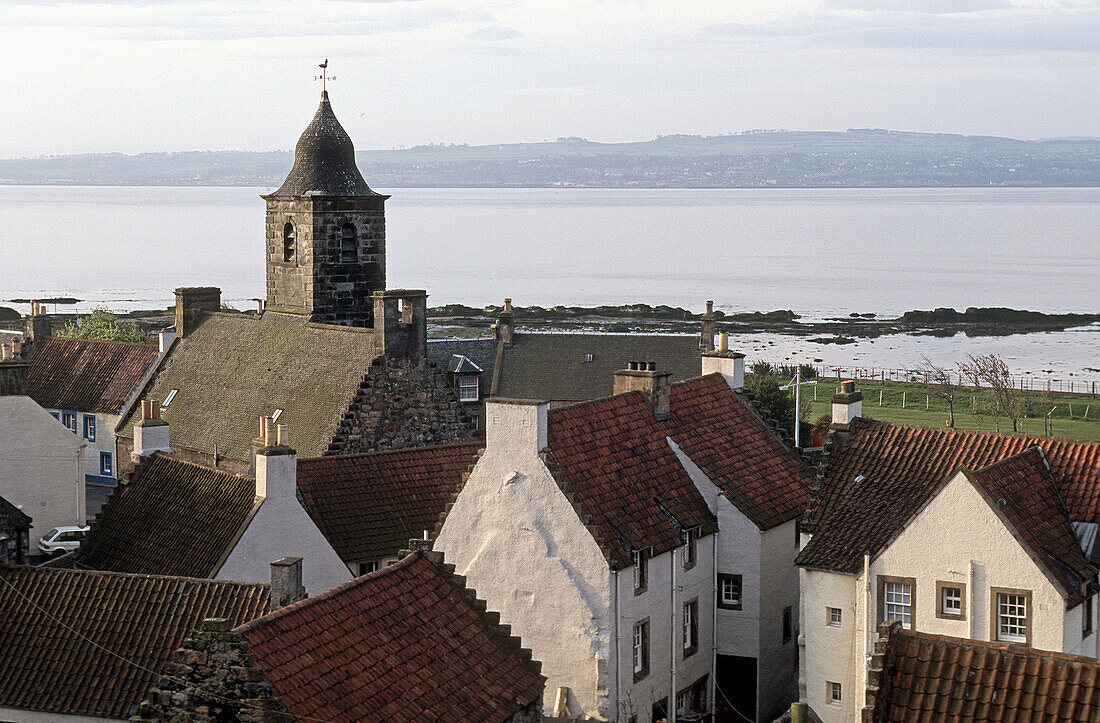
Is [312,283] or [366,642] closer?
[366,642]

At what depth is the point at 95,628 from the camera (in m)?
23.9

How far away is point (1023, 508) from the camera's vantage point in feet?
90.5

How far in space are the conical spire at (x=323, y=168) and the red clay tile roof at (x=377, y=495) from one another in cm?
1678

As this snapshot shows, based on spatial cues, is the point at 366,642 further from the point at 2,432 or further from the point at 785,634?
the point at 2,432

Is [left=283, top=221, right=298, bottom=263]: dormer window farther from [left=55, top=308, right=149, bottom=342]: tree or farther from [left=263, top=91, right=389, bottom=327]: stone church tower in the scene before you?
[left=55, top=308, right=149, bottom=342]: tree

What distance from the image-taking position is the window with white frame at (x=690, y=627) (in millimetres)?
31000

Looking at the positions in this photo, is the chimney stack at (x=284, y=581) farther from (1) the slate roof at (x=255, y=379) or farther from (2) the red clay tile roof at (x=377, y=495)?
(1) the slate roof at (x=255, y=379)

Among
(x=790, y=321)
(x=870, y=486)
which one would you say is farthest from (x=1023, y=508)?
(x=790, y=321)

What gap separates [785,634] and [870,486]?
5.05 m

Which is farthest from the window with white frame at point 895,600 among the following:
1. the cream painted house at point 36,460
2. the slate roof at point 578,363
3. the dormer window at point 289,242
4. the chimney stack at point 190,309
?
the slate roof at point 578,363

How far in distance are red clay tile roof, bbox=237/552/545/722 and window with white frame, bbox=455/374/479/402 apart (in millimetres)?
29471

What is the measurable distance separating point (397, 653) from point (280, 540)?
33.1ft

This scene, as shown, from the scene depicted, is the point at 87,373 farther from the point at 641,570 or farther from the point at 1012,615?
the point at 1012,615

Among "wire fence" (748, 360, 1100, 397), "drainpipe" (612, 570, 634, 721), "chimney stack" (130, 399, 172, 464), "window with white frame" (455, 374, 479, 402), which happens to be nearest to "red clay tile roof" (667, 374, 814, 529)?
"drainpipe" (612, 570, 634, 721)
